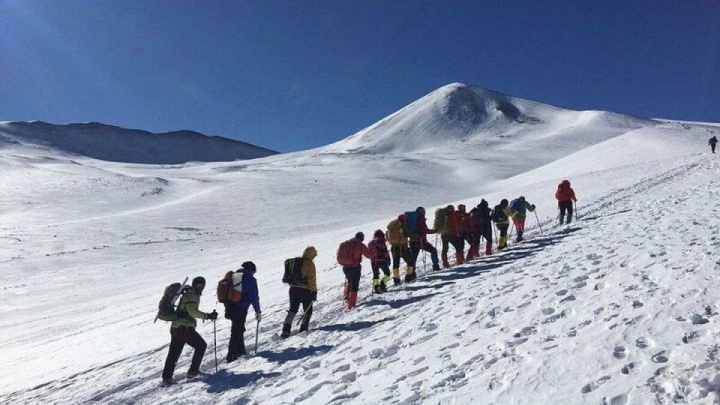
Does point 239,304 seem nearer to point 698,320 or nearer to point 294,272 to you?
point 294,272

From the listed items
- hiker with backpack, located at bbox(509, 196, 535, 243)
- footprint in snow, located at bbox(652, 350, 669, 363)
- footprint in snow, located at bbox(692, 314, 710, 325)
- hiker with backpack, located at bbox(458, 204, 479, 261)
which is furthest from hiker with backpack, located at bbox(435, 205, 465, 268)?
footprint in snow, located at bbox(652, 350, 669, 363)

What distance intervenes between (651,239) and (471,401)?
25.8ft

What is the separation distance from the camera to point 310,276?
436 inches

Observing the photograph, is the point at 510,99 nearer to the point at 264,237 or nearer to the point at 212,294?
the point at 264,237

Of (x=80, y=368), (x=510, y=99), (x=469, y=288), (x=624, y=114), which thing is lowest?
(x=80, y=368)

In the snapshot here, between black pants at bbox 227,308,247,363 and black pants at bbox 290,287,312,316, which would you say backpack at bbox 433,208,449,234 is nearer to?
black pants at bbox 290,287,312,316

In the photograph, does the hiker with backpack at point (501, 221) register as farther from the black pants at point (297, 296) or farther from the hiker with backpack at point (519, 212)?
the black pants at point (297, 296)

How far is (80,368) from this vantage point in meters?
11.7

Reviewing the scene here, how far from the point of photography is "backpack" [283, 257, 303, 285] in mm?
11031

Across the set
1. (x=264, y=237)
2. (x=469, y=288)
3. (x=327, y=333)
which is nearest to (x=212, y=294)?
(x=327, y=333)

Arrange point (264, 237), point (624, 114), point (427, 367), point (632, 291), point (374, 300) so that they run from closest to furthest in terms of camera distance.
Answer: point (427, 367) → point (632, 291) → point (374, 300) → point (264, 237) → point (624, 114)

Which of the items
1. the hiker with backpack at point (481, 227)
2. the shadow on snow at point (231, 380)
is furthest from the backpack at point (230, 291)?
the hiker with backpack at point (481, 227)

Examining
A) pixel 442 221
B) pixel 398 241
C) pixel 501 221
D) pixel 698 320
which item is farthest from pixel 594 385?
pixel 501 221

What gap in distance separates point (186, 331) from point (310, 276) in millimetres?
2705
